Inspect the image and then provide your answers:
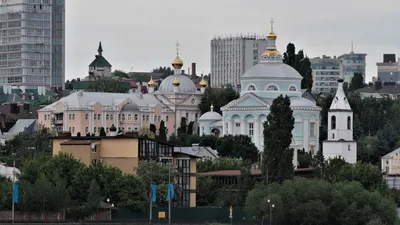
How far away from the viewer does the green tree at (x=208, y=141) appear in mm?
150625

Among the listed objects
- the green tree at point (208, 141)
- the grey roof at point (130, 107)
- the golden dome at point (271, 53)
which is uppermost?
the golden dome at point (271, 53)

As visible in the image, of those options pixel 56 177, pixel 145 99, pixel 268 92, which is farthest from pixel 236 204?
pixel 145 99

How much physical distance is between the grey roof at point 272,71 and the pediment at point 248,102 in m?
2.87

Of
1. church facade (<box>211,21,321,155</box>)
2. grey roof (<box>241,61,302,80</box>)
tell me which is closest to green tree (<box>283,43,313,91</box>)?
church facade (<box>211,21,321,155</box>)

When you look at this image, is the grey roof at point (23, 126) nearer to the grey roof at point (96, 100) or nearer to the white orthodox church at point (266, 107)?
the grey roof at point (96, 100)

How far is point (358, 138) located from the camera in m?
162

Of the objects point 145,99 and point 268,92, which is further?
point 145,99

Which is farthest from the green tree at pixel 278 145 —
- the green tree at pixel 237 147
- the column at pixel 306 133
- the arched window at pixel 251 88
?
the arched window at pixel 251 88

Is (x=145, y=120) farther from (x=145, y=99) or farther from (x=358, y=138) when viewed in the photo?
(x=358, y=138)

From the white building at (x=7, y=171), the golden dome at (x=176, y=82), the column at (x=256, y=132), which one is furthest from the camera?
the golden dome at (x=176, y=82)

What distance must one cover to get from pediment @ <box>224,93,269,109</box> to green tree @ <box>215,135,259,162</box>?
9.51 meters

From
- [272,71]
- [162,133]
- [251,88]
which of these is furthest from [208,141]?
[272,71]

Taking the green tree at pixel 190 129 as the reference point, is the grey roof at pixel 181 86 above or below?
above

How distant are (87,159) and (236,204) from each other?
8.77m
